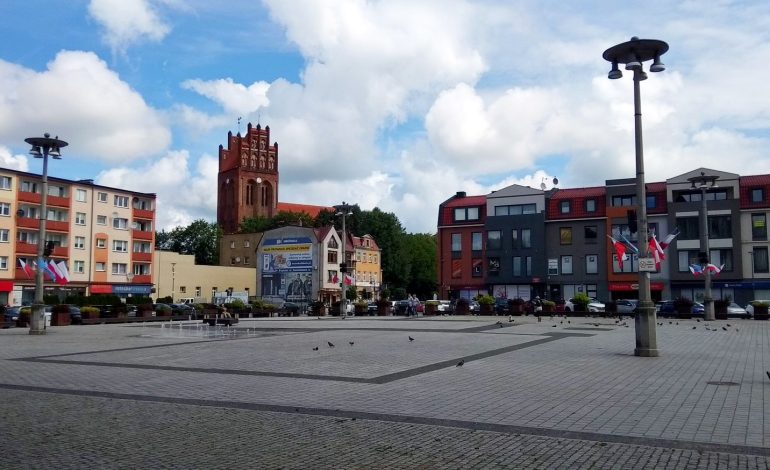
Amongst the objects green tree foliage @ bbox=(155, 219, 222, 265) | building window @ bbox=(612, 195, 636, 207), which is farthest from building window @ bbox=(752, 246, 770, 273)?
green tree foliage @ bbox=(155, 219, 222, 265)

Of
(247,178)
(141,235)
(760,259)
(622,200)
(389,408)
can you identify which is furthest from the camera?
(247,178)

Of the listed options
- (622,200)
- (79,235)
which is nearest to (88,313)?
(79,235)

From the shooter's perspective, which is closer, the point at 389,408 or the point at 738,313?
the point at 389,408

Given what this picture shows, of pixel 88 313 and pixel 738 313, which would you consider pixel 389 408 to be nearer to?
pixel 88 313

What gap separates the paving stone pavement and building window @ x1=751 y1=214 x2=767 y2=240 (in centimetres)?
4948

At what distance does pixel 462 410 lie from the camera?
9438mm

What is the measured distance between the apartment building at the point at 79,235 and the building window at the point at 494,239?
4147cm

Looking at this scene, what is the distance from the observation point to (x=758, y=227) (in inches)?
2443

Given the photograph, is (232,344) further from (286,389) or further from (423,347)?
(286,389)

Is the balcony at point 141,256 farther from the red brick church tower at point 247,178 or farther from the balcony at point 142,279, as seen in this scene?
the red brick church tower at point 247,178

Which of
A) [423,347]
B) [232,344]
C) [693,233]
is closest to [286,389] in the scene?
[423,347]

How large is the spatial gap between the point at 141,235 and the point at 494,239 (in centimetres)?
4327

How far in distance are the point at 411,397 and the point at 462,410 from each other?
1.39 metres

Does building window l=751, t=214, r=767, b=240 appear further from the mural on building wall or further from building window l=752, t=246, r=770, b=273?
the mural on building wall
